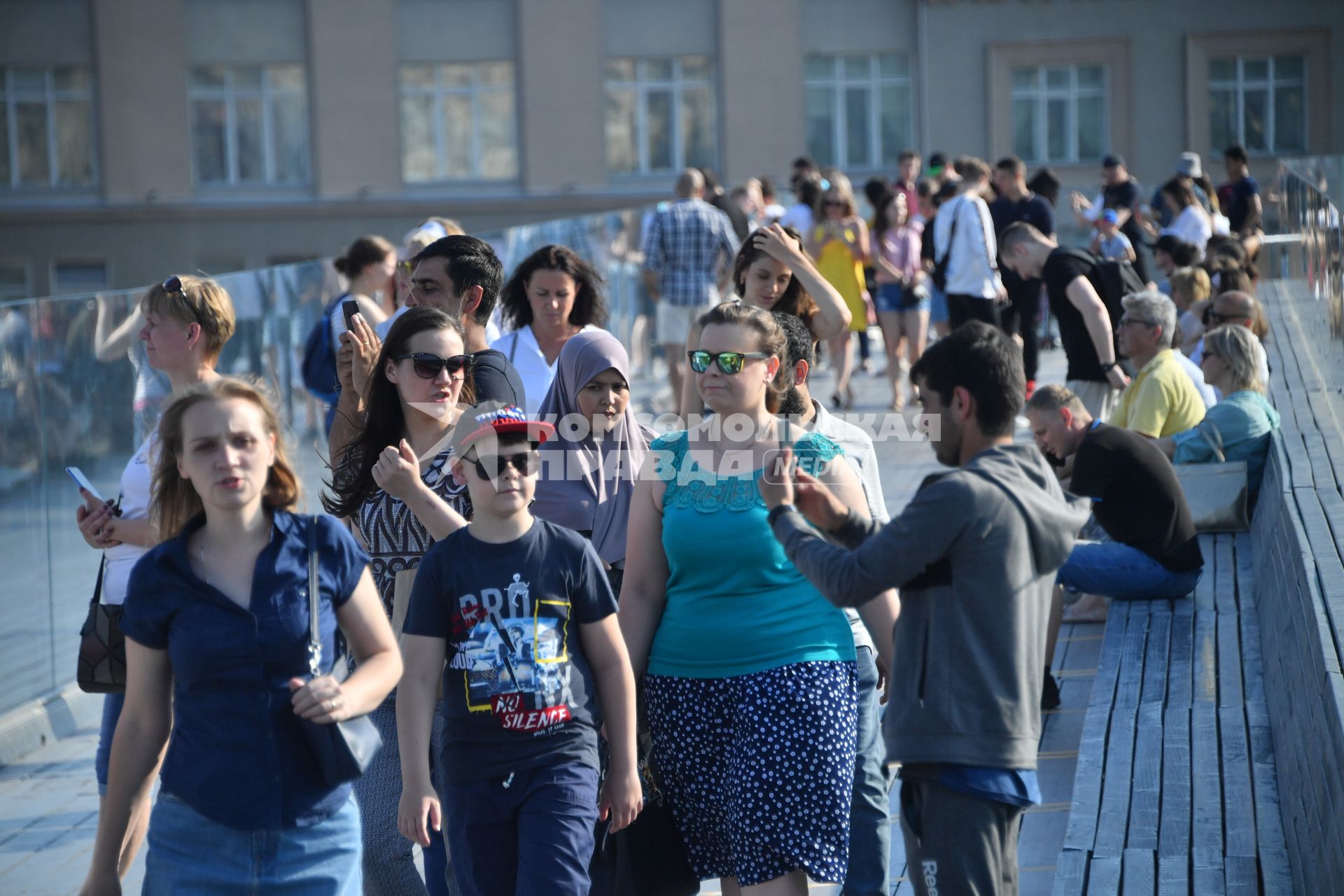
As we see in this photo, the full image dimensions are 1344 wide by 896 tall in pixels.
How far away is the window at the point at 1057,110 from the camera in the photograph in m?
31.7

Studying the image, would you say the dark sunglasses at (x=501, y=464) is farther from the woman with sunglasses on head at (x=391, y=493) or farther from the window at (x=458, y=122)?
the window at (x=458, y=122)

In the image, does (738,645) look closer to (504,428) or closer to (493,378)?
(504,428)

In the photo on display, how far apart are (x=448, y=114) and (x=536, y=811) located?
30292mm

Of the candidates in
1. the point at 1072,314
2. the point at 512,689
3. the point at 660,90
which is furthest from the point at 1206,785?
the point at 660,90

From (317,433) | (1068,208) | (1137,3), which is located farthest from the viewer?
(1137,3)

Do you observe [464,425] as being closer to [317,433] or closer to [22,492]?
[22,492]

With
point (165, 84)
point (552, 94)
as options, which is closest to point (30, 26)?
point (165, 84)

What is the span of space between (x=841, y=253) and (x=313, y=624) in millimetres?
11639

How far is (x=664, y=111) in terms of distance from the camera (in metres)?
32.4

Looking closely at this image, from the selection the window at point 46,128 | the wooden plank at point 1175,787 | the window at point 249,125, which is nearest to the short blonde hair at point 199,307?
the wooden plank at point 1175,787

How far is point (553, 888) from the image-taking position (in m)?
3.68

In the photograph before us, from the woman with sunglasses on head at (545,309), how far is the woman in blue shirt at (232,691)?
8.04 ft

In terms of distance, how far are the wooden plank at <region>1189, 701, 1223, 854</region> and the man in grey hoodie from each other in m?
1.35

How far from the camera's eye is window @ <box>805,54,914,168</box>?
32.0 metres
